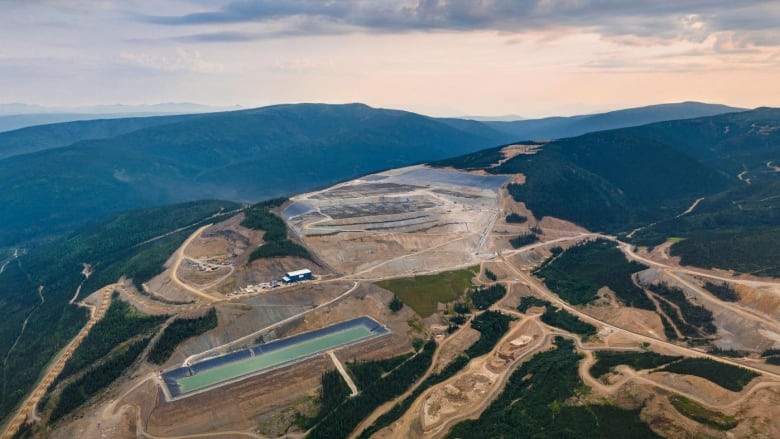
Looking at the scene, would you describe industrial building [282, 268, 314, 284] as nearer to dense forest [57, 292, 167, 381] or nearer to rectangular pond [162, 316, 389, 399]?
rectangular pond [162, 316, 389, 399]

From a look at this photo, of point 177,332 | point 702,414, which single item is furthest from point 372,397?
point 702,414

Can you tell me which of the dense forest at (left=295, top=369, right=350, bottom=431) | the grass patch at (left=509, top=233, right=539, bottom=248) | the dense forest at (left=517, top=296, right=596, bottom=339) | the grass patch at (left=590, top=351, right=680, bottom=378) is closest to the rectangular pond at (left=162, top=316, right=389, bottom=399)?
the dense forest at (left=295, top=369, right=350, bottom=431)


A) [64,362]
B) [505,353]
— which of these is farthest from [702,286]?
[64,362]

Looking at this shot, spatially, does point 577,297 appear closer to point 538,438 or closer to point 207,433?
point 538,438

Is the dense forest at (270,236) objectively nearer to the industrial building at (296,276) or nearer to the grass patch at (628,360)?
the industrial building at (296,276)

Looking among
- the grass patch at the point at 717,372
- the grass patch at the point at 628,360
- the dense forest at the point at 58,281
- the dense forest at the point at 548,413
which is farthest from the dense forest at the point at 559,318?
the dense forest at the point at 58,281
